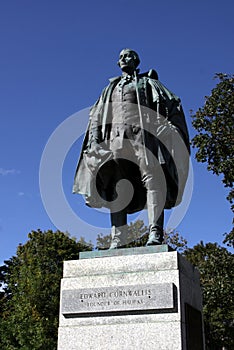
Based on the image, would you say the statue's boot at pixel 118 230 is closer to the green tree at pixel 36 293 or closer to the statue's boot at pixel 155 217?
the statue's boot at pixel 155 217

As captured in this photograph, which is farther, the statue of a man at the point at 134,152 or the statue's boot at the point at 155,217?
the statue of a man at the point at 134,152

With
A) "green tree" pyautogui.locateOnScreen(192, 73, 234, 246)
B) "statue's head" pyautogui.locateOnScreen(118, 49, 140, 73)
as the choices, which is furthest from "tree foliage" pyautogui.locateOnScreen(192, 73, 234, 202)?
"statue's head" pyautogui.locateOnScreen(118, 49, 140, 73)

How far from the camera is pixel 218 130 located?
16.2 m

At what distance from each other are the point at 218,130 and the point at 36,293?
18409 millimetres

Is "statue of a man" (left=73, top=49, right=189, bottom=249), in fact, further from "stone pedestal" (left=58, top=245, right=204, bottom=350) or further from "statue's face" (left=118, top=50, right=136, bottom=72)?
"stone pedestal" (left=58, top=245, right=204, bottom=350)

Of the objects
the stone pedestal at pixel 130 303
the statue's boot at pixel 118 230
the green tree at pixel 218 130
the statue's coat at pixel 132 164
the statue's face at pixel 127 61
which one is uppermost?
the green tree at pixel 218 130

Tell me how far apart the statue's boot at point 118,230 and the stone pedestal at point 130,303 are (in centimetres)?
37

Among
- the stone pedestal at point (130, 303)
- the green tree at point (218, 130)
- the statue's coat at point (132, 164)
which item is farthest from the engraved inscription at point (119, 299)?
the green tree at point (218, 130)

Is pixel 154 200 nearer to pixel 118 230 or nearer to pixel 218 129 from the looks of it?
pixel 118 230

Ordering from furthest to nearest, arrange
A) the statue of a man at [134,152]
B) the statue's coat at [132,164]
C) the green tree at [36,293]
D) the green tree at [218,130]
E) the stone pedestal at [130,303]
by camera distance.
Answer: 1. the green tree at [36,293]
2. the green tree at [218,130]
3. the statue's coat at [132,164]
4. the statue of a man at [134,152]
5. the stone pedestal at [130,303]

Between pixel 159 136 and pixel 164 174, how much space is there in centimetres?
56

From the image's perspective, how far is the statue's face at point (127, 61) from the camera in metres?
7.43

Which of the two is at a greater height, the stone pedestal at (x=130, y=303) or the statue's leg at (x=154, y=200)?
the statue's leg at (x=154, y=200)

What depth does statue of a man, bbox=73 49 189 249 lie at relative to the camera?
22.2 feet
